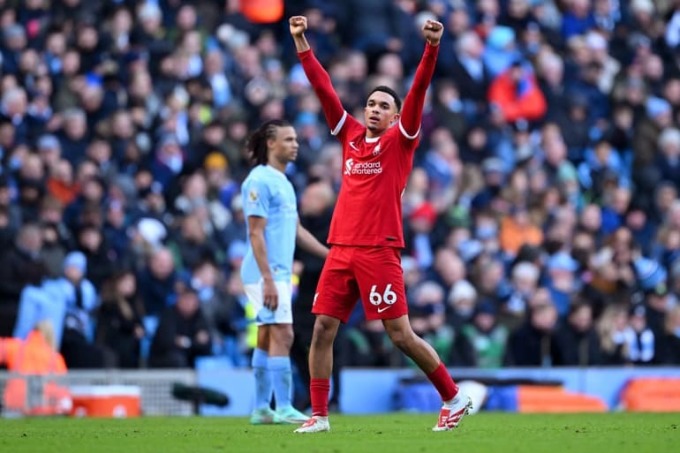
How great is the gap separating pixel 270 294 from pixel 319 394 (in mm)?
1788

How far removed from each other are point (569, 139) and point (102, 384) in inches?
417

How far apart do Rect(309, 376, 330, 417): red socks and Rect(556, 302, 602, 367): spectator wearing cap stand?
9.02 m

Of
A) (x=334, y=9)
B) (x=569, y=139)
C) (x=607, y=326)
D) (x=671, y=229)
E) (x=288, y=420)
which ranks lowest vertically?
(x=288, y=420)

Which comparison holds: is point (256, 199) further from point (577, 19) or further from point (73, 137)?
point (577, 19)

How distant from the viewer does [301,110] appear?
Result: 21859mm

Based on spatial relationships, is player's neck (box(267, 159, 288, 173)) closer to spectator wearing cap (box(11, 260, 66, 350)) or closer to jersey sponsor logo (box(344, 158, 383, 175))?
jersey sponsor logo (box(344, 158, 383, 175))

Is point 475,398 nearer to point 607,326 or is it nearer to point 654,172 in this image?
point 607,326

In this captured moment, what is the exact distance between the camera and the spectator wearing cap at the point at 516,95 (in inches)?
979

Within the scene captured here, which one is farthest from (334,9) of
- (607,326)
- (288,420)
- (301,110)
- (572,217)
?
(288,420)

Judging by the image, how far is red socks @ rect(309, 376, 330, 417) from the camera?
1116 centimetres

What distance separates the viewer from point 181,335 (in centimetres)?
1775

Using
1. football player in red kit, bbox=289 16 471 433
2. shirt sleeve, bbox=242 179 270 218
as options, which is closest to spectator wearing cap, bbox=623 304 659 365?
shirt sleeve, bbox=242 179 270 218

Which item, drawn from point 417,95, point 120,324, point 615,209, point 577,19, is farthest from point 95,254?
point 577,19

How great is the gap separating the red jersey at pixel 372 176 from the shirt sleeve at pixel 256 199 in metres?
1.98
